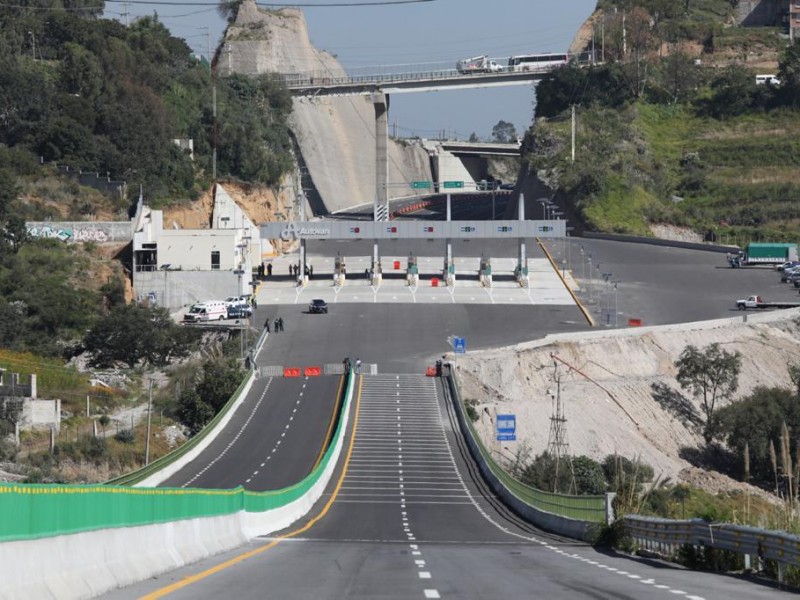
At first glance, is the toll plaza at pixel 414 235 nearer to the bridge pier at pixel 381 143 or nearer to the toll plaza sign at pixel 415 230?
the toll plaza sign at pixel 415 230

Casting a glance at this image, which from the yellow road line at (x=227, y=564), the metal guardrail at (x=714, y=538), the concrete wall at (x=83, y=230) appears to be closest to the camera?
the yellow road line at (x=227, y=564)

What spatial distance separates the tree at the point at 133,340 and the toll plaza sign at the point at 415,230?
26.3 meters

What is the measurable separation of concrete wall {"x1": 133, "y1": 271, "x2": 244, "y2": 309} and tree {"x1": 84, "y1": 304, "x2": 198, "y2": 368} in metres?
15.8

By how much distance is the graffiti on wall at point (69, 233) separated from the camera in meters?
125

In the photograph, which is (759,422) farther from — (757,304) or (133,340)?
(133,340)

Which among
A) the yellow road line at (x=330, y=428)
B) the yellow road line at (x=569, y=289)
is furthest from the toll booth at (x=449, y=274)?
the yellow road line at (x=330, y=428)

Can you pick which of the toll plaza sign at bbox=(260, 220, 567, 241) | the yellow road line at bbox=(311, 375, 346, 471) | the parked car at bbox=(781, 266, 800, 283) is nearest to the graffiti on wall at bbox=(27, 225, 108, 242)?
the toll plaza sign at bbox=(260, 220, 567, 241)

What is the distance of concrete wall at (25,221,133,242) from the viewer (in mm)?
125125

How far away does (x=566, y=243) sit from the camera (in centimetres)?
14875

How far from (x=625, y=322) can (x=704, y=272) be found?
23833 millimetres

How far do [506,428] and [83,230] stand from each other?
51237mm

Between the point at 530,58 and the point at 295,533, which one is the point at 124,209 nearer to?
the point at 530,58

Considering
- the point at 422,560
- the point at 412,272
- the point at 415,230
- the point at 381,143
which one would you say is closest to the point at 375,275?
the point at 412,272

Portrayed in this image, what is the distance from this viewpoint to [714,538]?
1093 inches
